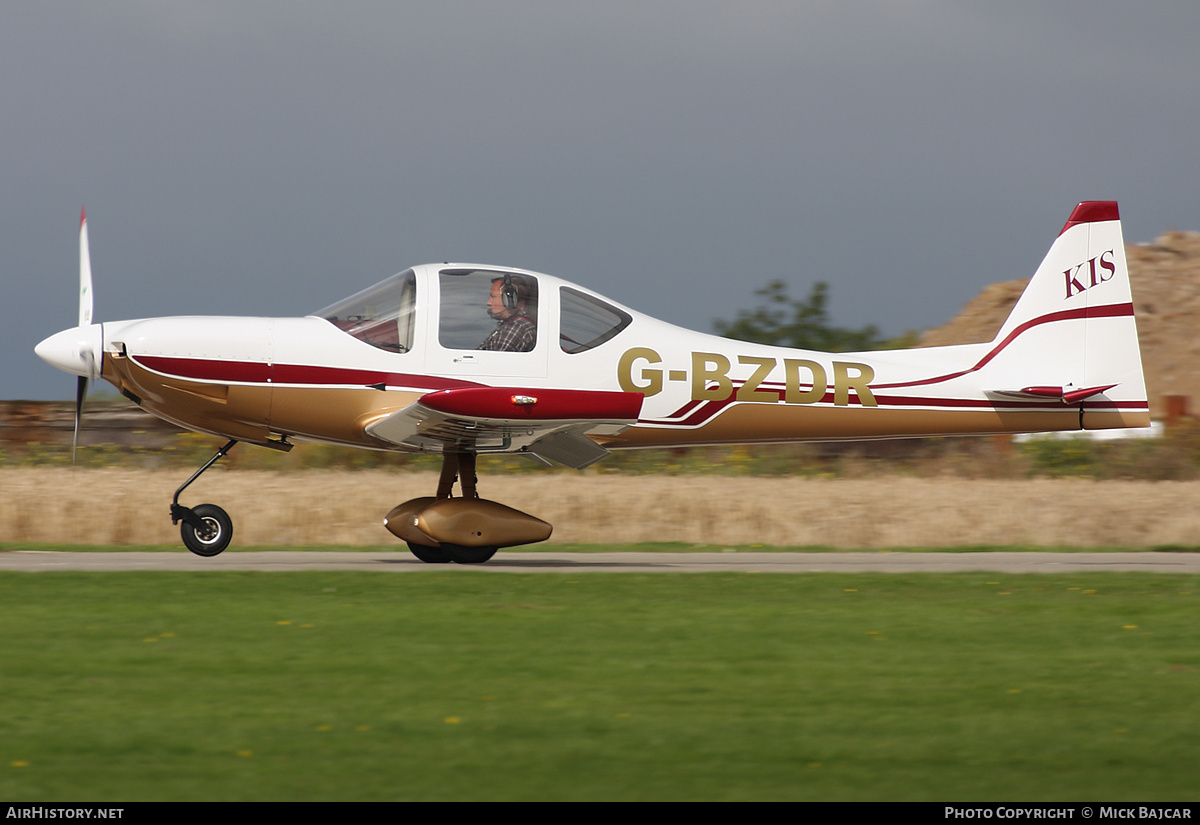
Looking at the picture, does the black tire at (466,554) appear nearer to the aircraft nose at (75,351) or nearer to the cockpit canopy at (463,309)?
the cockpit canopy at (463,309)

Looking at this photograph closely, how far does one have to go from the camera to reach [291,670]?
5.50 m

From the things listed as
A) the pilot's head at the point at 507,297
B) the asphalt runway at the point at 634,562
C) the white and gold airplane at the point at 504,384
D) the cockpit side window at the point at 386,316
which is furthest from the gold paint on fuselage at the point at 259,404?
the asphalt runway at the point at 634,562

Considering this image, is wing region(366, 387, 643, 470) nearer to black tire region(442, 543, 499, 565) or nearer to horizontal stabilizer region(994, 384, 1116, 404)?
black tire region(442, 543, 499, 565)

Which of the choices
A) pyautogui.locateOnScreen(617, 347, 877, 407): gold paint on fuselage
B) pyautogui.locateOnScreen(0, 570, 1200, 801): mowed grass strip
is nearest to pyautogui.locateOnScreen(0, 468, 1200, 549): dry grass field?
pyautogui.locateOnScreen(617, 347, 877, 407): gold paint on fuselage

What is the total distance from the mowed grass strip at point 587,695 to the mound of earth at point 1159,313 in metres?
33.5

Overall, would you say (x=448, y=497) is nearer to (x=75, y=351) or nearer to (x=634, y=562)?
(x=634, y=562)

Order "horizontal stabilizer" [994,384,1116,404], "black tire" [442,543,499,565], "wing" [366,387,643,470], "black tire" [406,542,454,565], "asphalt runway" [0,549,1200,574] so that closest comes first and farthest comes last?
1. "wing" [366,387,643,470]
2. "asphalt runway" [0,549,1200,574]
3. "black tire" [442,543,499,565]
4. "black tire" [406,542,454,565]
5. "horizontal stabilizer" [994,384,1116,404]

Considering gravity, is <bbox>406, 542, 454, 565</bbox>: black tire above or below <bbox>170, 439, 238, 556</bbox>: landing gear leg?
below

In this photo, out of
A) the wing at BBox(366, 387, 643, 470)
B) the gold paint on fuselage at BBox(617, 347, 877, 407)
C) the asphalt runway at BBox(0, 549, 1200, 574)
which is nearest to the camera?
the wing at BBox(366, 387, 643, 470)

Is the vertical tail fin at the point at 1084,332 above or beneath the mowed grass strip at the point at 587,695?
above

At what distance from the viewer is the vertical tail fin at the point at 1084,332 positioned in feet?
37.8

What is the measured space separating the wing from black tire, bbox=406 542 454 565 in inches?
36.6

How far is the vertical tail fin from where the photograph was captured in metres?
11.5

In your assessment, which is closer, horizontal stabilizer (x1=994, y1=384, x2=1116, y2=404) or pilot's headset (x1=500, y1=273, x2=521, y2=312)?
pilot's headset (x1=500, y1=273, x2=521, y2=312)
